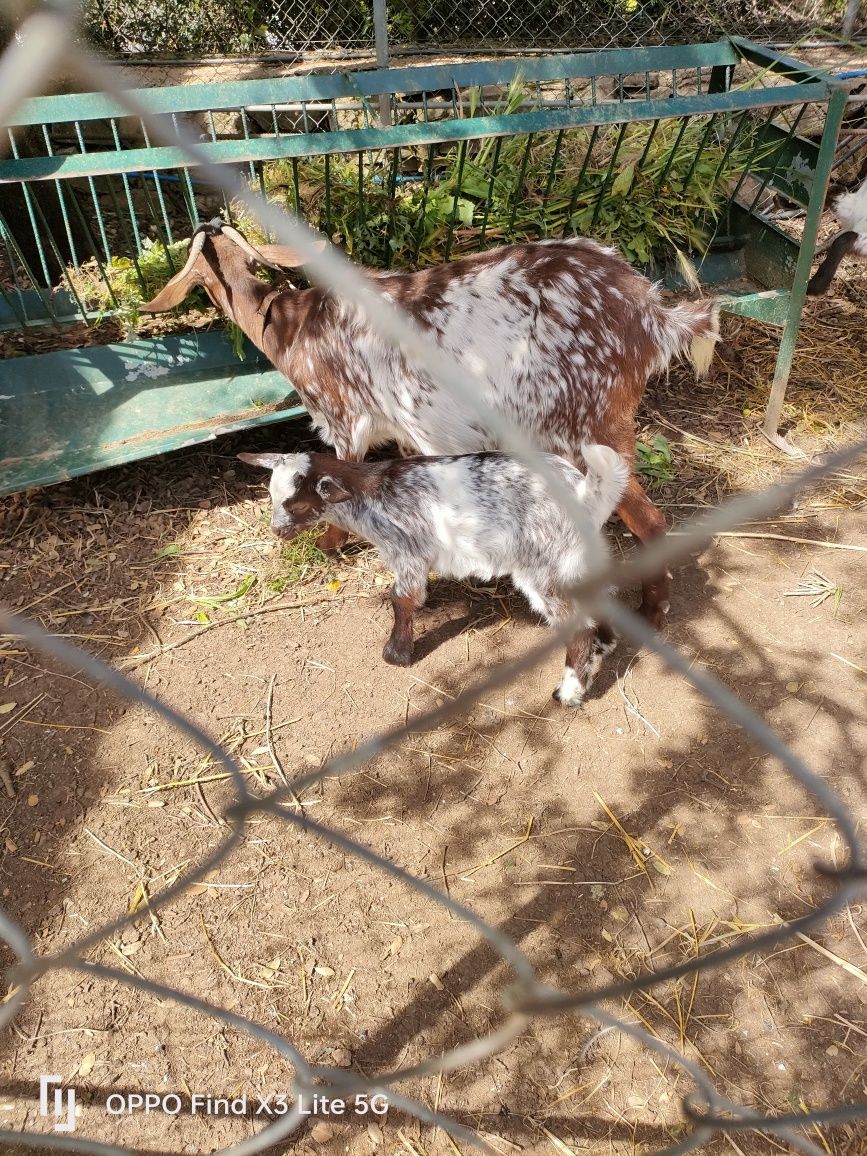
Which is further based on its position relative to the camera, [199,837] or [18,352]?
[18,352]

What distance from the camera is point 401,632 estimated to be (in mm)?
3318

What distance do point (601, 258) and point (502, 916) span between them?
251 cm

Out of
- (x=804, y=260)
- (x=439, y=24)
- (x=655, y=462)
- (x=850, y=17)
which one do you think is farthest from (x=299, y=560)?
(x=850, y=17)

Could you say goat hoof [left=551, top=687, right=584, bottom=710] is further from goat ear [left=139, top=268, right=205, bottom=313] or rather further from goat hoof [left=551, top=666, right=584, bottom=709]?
goat ear [left=139, top=268, right=205, bottom=313]

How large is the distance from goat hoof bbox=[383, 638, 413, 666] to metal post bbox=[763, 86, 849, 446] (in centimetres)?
234

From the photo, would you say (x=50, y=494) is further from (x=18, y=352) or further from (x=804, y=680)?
(x=804, y=680)

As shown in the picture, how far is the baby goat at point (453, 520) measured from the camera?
3.01 metres

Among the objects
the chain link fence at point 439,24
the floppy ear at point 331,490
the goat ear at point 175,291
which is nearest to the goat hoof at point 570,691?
the floppy ear at point 331,490

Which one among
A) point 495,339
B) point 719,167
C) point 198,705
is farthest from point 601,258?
point 198,705

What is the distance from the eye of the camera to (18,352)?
14.1 feet

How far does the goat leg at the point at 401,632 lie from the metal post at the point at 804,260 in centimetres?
220

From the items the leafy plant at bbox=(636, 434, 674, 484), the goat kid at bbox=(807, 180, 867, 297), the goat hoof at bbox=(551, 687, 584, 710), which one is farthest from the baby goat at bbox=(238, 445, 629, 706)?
the goat kid at bbox=(807, 180, 867, 297)

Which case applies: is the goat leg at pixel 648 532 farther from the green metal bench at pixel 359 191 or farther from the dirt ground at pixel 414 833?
the green metal bench at pixel 359 191

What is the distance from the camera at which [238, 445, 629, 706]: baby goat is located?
3.01 m
